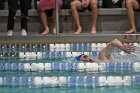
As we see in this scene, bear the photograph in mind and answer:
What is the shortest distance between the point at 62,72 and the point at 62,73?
71mm

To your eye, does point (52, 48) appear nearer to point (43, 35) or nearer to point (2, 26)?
point (43, 35)

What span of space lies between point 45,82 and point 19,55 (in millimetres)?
2012

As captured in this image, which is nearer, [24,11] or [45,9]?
[24,11]

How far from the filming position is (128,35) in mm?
7324

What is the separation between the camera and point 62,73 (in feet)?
16.7

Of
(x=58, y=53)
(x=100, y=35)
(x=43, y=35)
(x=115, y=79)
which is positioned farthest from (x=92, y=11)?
(x=115, y=79)

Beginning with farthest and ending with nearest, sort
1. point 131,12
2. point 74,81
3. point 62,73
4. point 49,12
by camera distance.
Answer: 1. point 49,12
2. point 131,12
3. point 62,73
4. point 74,81

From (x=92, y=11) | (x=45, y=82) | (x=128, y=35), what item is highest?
(x=92, y=11)

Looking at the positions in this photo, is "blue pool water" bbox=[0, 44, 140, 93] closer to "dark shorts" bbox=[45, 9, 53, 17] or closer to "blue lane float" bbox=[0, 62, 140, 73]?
"blue lane float" bbox=[0, 62, 140, 73]

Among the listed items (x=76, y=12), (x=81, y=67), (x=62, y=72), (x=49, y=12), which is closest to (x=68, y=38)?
(x=76, y=12)

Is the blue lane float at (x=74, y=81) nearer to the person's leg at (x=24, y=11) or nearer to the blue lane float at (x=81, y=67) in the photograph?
the blue lane float at (x=81, y=67)

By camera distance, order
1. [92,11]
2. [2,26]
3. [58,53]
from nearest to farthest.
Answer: [58,53] → [92,11] → [2,26]

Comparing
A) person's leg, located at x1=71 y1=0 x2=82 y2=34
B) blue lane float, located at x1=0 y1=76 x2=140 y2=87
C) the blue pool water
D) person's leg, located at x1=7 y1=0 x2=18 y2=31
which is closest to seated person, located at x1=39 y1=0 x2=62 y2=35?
person's leg, located at x1=71 y1=0 x2=82 y2=34

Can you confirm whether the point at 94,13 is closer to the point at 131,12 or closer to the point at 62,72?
the point at 131,12
